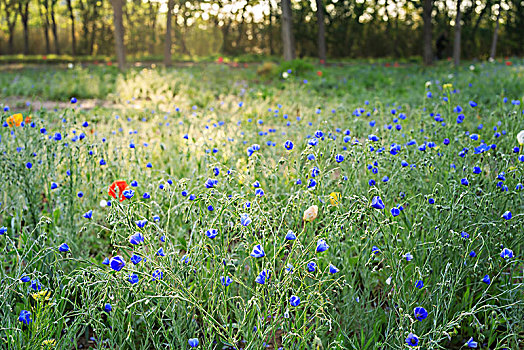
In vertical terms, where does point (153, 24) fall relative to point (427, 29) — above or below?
above

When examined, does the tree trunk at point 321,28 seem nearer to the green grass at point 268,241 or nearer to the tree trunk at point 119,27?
the tree trunk at point 119,27

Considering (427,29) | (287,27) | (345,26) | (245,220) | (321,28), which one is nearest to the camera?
(245,220)

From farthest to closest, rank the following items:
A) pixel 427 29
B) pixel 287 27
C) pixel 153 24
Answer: pixel 153 24 → pixel 427 29 → pixel 287 27

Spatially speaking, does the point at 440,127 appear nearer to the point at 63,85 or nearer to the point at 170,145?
the point at 170,145

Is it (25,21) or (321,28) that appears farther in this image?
(25,21)

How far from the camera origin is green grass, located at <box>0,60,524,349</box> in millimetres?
1840

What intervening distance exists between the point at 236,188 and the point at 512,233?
1.51 metres

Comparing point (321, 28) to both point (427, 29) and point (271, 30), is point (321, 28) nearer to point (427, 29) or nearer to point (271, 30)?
point (427, 29)

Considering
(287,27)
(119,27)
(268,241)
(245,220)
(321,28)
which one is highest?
(321,28)

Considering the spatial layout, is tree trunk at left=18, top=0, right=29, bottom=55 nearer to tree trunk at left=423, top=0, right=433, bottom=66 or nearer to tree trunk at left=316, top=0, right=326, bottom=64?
tree trunk at left=316, top=0, right=326, bottom=64

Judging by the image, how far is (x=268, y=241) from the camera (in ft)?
7.67

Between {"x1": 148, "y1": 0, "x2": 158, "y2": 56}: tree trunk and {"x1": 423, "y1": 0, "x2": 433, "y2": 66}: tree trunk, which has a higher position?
{"x1": 148, "y1": 0, "x2": 158, "y2": 56}: tree trunk

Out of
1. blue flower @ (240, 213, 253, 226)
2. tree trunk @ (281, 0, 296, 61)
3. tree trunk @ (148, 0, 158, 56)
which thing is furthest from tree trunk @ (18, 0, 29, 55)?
blue flower @ (240, 213, 253, 226)

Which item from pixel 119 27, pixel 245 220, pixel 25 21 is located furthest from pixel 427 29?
pixel 25 21
